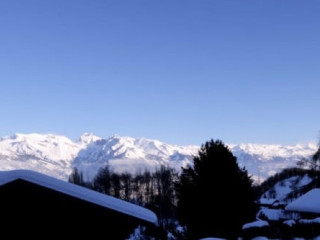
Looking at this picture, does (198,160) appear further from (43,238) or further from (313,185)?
(43,238)

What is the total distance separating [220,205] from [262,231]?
10106mm

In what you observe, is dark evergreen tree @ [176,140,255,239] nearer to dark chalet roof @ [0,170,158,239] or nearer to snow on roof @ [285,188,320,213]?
snow on roof @ [285,188,320,213]

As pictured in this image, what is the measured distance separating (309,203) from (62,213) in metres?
17.1

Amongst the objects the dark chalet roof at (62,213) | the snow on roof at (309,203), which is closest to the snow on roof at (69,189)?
the dark chalet roof at (62,213)

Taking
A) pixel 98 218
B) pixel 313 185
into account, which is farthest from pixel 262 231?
pixel 98 218

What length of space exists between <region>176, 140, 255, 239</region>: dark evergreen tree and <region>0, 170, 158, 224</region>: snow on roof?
43.8ft

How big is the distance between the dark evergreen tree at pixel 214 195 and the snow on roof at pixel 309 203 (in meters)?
2.30

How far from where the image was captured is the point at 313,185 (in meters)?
21.7

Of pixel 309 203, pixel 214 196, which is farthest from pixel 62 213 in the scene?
pixel 309 203

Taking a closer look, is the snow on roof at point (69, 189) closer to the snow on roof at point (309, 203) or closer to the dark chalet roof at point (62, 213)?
the dark chalet roof at point (62, 213)

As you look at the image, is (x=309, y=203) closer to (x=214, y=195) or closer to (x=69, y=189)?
(x=214, y=195)

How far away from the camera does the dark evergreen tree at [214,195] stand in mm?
20500

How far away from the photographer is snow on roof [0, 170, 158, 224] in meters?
6.88

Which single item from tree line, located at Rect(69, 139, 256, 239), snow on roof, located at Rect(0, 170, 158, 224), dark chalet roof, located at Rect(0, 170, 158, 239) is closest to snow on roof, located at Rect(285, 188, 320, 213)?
tree line, located at Rect(69, 139, 256, 239)
